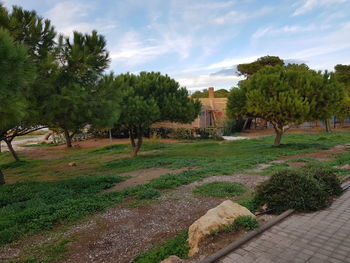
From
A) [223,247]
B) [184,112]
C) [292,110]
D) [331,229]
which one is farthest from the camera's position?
[184,112]

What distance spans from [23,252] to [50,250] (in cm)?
44

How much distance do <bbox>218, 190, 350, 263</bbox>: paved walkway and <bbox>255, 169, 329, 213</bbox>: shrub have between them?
22 cm

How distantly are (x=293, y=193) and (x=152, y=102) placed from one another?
9.54m

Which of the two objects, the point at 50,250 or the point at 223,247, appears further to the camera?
the point at 50,250

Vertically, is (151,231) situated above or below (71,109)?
below

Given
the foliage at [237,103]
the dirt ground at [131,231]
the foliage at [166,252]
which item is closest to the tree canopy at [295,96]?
the foliage at [237,103]

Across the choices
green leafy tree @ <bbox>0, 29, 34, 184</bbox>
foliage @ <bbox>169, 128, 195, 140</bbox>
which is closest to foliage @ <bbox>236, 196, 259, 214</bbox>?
green leafy tree @ <bbox>0, 29, 34, 184</bbox>

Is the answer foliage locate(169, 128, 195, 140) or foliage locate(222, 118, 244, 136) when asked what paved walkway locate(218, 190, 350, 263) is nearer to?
foliage locate(169, 128, 195, 140)

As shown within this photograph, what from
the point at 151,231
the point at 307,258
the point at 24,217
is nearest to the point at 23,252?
the point at 24,217

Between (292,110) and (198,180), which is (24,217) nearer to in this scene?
(198,180)

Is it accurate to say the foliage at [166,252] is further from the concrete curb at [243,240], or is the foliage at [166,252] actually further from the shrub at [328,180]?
the shrub at [328,180]

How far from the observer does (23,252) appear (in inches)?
165

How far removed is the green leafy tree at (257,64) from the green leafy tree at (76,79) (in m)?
33.1

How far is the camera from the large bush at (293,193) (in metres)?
4.91
